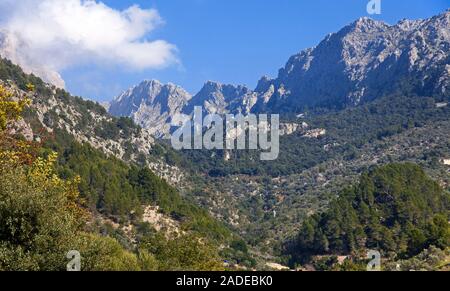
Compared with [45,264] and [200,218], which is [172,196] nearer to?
[200,218]

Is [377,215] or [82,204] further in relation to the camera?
[377,215]

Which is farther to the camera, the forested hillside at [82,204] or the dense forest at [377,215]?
the dense forest at [377,215]

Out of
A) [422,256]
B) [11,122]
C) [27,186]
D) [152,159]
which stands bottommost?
[422,256]

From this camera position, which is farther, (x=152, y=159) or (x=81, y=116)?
(x=152, y=159)

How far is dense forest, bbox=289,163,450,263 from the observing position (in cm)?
9094

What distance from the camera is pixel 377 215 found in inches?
3789

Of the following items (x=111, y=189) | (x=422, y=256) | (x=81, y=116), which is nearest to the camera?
(x=422, y=256)

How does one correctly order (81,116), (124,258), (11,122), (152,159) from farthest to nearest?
1. (152,159)
2. (81,116)
3. (124,258)
4. (11,122)

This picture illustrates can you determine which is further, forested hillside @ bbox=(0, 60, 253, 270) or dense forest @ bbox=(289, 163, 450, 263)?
dense forest @ bbox=(289, 163, 450, 263)

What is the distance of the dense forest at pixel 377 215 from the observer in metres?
90.9

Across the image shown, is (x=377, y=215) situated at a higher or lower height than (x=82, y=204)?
higher

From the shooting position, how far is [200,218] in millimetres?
101875

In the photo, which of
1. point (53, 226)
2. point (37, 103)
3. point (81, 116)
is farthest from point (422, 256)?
point (81, 116)
